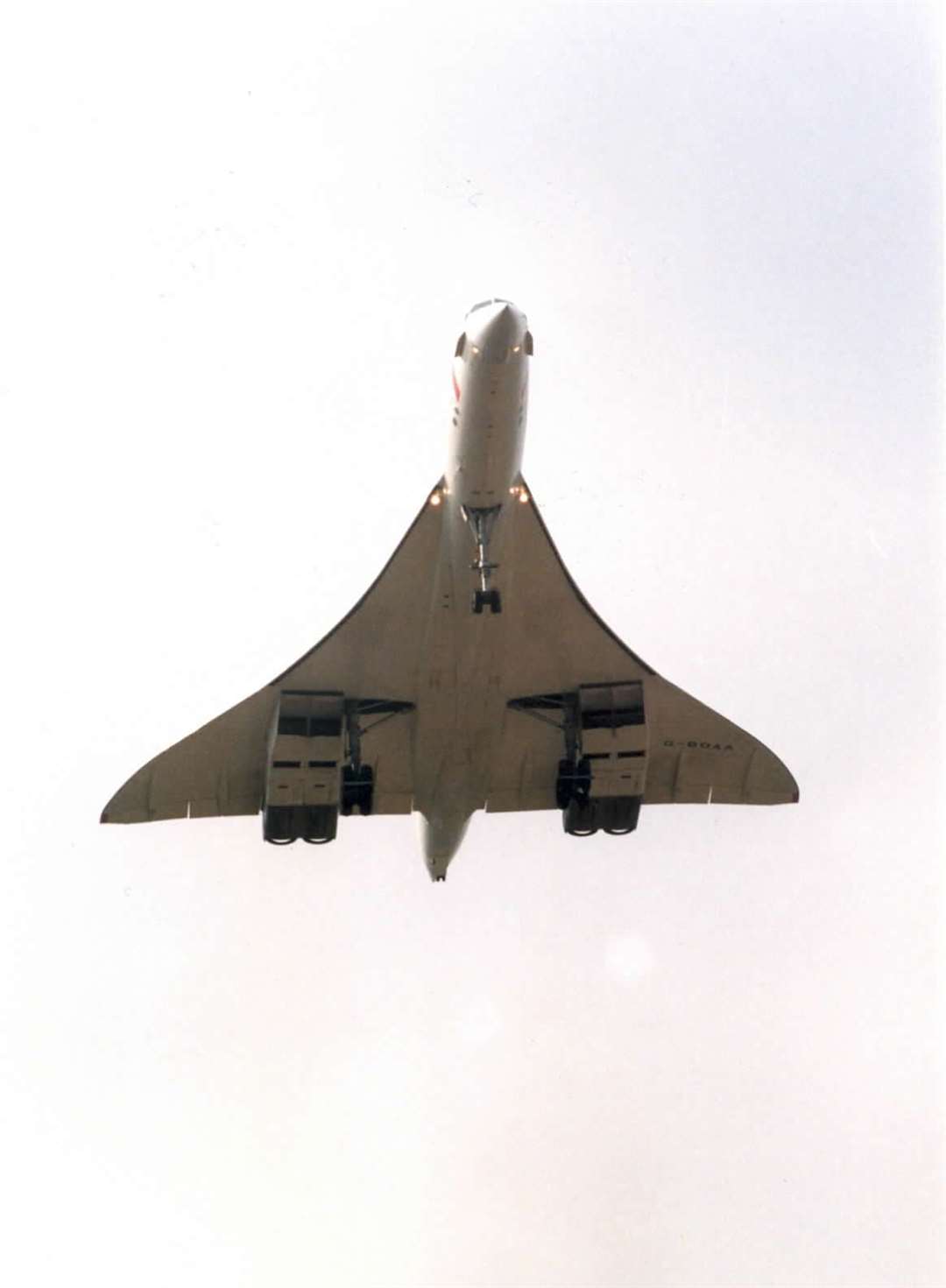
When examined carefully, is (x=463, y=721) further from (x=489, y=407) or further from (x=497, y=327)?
(x=497, y=327)

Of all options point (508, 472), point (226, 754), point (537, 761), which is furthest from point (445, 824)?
point (508, 472)

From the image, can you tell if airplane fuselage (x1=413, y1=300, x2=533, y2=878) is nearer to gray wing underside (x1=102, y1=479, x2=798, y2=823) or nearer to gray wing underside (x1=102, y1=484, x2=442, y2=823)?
gray wing underside (x1=102, y1=479, x2=798, y2=823)

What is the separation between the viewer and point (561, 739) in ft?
79.9

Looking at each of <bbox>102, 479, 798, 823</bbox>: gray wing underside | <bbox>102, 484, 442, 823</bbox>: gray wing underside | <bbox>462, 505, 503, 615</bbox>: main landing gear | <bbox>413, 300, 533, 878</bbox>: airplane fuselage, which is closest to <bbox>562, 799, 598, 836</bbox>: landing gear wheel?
<bbox>102, 479, 798, 823</bbox>: gray wing underside

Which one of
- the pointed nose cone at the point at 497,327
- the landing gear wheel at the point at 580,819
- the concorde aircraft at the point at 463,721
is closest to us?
the pointed nose cone at the point at 497,327

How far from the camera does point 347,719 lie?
2270 centimetres

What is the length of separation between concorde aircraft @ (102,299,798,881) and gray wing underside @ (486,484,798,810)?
1.1 inches

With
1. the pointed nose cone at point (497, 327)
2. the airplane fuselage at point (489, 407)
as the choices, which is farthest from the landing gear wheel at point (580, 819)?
the pointed nose cone at point (497, 327)

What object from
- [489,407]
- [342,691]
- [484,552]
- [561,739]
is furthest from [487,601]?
[561,739]

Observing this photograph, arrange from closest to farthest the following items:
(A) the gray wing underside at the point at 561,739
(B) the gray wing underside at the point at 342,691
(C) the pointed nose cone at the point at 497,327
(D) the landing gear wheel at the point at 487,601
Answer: (C) the pointed nose cone at the point at 497,327 → (D) the landing gear wheel at the point at 487,601 → (B) the gray wing underside at the point at 342,691 → (A) the gray wing underside at the point at 561,739

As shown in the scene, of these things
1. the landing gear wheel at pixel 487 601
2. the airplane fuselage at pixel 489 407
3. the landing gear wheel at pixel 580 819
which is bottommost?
the landing gear wheel at pixel 580 819

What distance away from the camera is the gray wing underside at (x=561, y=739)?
22.2 meters

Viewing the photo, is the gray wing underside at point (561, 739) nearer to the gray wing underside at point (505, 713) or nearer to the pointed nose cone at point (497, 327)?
the gray wing underside at point (505, 713)

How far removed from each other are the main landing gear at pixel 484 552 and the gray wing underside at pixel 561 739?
1.57 metres
